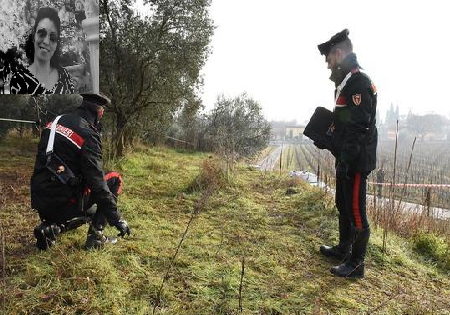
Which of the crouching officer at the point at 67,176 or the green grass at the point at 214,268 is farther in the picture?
the crouching officer at the point at 67,176

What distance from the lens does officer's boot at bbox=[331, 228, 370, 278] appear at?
2.70 metres

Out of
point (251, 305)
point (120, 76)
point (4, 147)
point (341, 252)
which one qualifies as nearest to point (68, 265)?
point (251, 305)

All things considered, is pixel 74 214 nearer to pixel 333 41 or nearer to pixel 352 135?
pixel 352 135

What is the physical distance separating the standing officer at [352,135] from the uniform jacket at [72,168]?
6.21ft

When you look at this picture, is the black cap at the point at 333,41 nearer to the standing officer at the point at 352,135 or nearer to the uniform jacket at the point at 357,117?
the standing officer at the point at 352,135

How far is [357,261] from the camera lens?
9.00ft

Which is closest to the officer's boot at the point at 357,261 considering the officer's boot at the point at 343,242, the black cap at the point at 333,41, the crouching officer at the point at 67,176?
the officer's boot at the point at 343,242

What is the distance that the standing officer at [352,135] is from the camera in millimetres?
2596

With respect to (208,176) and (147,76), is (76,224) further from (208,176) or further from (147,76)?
(147,76)

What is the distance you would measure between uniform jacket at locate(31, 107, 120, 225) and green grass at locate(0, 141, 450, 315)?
27cm

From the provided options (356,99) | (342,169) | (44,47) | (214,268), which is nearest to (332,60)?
(356,99)

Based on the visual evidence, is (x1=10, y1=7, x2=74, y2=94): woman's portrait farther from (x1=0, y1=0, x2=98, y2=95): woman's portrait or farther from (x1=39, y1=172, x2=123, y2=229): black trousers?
(x1=39, y1=172, x2=123, y2=229): black trousers

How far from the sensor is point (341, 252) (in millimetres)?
3107

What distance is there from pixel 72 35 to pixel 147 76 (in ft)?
6.70
